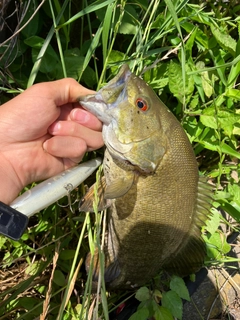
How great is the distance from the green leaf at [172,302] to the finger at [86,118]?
893 millimetres

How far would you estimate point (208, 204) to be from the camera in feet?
6.08

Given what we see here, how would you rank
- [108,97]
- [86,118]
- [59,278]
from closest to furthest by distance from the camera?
[108,97]
[86,118]
[59,278]

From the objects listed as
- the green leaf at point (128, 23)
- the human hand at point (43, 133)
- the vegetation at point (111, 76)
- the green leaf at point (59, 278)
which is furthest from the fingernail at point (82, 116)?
the green leaf at point (59, 278)

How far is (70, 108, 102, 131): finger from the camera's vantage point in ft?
5.65

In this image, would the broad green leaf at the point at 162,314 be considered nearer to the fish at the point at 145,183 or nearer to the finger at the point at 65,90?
the fish at the point at 145,183

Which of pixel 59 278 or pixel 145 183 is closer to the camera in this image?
pixel 145 183

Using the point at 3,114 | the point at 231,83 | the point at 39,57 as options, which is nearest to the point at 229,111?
the point at 231,83

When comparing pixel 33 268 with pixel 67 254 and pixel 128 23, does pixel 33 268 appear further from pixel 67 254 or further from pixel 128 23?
pixel 128 23

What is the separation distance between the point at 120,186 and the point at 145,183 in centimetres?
12

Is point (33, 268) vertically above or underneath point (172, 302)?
above

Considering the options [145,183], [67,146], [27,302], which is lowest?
[27,302]

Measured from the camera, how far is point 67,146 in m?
1.74

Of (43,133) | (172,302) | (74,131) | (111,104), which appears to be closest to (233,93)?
(111,104)

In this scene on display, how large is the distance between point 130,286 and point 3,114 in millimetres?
1072
